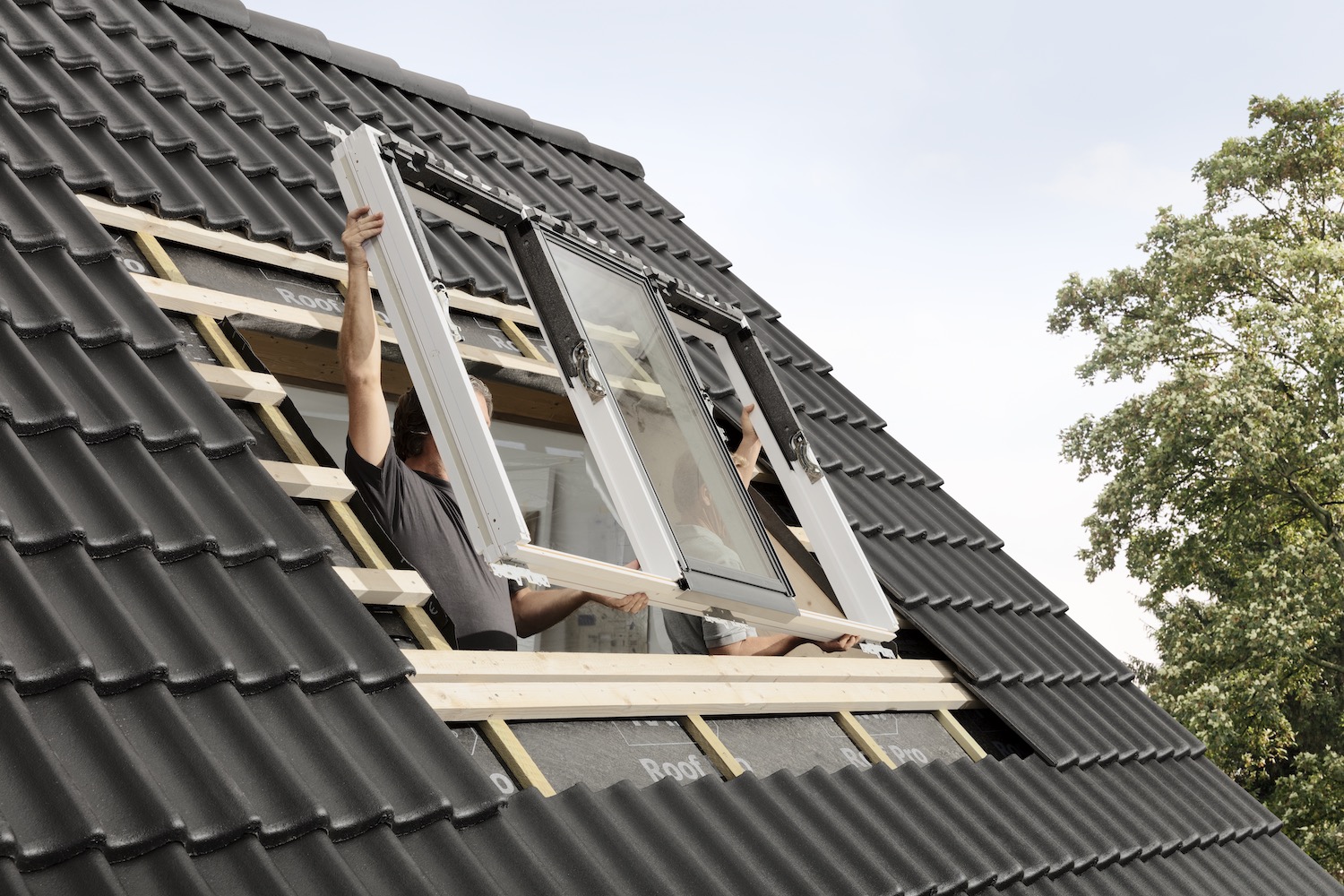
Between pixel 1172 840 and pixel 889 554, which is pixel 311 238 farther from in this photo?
pixel 1172 840

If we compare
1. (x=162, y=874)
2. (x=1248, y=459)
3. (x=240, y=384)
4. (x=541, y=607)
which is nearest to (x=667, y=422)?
(x=541, y=607)

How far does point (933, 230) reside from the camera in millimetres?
29688

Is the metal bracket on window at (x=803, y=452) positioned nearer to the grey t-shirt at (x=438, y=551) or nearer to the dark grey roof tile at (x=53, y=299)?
the grey t-shirt at (x=438, y=551)

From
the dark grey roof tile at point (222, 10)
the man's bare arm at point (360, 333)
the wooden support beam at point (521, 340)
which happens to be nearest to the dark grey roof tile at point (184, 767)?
the man's bare arm at point (360, 333)

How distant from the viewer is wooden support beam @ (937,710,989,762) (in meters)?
3.62

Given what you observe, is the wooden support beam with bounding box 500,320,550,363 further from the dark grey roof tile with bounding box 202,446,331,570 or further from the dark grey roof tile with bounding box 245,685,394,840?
the dark grey roof tile with bounding box 245,685,394,840

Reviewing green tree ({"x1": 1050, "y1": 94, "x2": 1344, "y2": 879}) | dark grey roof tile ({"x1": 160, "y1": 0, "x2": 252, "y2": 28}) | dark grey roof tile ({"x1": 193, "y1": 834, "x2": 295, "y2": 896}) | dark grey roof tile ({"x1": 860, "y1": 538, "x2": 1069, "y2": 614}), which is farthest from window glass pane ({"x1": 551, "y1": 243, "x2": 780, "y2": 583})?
green tree ({"x1": 1050, "y1": 94, "x2": 1344, "y2": 879})

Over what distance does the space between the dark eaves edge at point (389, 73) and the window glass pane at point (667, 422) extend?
283cm

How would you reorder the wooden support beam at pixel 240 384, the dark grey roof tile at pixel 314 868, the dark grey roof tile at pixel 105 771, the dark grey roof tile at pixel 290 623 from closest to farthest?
the dark grey roof tile at pixel 105 771 < the dark grey roof tile at pixel 314 868 < the dark grey roof tile at pixel 290 623 < the wooden support beam at pixel 240 384

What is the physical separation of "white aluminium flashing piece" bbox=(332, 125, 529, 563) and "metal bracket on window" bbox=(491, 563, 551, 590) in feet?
0.08

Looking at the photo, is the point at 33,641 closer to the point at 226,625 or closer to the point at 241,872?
the point at 226,625

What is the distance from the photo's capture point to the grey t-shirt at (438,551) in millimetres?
2916

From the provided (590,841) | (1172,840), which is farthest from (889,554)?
(590,841)

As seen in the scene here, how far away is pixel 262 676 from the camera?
6.44 feet
